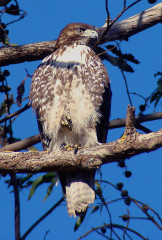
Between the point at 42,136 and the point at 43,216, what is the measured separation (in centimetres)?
87

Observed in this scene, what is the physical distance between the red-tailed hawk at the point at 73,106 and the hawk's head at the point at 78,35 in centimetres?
34

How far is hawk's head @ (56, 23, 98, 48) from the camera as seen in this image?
523 cm

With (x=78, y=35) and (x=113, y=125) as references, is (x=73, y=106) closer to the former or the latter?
(x=113, y=125)

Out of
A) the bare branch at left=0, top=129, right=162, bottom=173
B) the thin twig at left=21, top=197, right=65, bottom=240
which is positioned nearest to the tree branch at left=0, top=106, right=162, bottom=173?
the bare branch at left=0, top=129, right=162, bottom=173

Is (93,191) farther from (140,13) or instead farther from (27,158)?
(140,13)

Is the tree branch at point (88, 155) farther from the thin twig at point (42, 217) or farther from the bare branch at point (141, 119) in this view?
the bare branch at point (141, 119)

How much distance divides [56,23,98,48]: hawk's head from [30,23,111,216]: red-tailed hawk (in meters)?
0.34

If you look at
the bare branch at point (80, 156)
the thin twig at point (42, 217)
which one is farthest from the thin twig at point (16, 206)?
the bare branch at point (80, 156)

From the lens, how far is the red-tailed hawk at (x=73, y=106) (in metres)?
4.54

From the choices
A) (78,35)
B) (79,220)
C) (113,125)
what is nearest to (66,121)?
(113,125)

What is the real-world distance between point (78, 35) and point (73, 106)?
122cm

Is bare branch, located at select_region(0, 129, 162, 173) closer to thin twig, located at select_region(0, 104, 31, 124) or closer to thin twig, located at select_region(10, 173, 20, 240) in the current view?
thin twig, located at select_region(10, 173, 20, 240)

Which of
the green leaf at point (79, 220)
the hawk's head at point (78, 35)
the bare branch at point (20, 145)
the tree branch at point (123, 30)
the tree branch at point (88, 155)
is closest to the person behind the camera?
the tree branch at point (88, 155)

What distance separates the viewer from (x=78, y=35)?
5.38 metres
